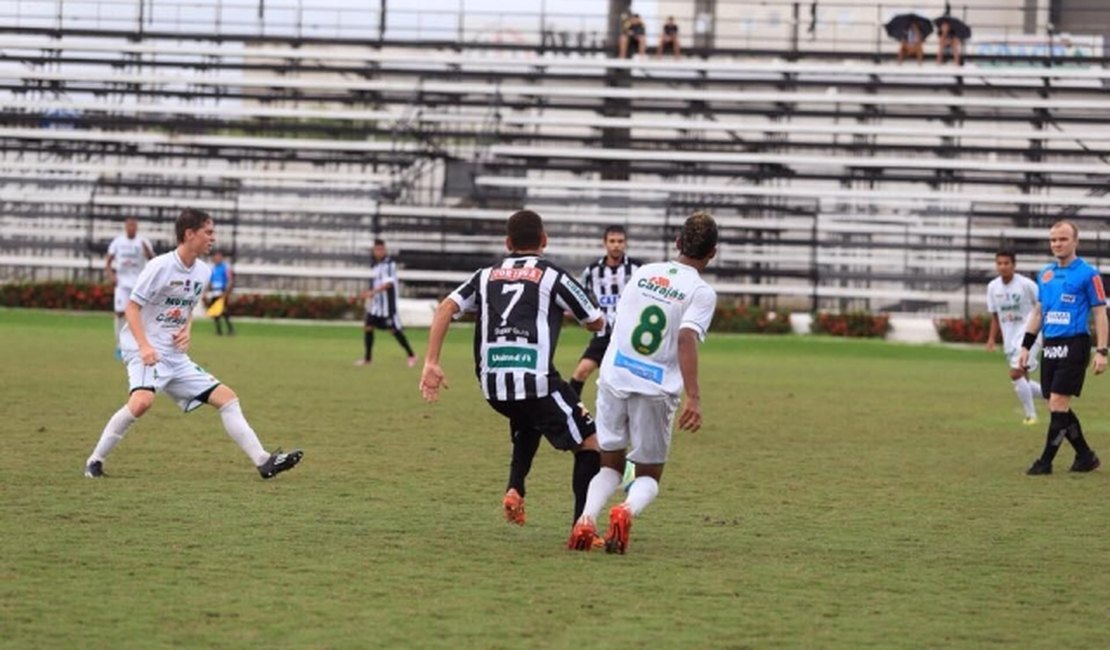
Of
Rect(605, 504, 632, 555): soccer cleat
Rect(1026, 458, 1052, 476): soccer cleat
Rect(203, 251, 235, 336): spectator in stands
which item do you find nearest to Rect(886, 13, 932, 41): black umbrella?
Rect(203, 251, 235, 336): spectator in stands

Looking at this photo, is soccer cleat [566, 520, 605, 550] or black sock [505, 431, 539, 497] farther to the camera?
black sock [505, 431, 539, 497]

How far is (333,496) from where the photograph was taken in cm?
1160

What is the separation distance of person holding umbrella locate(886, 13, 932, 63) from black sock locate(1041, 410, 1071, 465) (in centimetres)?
3152

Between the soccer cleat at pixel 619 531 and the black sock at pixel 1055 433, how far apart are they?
5.79 metres

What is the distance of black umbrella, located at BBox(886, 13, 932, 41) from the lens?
147 ft

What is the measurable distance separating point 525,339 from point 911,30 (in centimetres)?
3730

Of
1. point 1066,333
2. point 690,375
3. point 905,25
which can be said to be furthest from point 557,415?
point 905,25

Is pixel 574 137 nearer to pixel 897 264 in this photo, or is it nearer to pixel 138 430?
pixel 897 264

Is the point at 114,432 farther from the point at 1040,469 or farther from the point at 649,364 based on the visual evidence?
the point at 1040,469

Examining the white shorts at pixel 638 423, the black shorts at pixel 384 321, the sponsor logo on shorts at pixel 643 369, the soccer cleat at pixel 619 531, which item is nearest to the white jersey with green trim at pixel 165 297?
the white shorts at pixel 638 423

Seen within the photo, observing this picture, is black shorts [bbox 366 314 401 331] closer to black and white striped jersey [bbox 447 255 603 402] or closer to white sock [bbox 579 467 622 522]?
black and white striped jersey [bbox 447 255 603 402]

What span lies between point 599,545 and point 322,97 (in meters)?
37.7

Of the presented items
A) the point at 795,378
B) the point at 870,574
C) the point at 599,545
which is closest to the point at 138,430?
the point at 599,545

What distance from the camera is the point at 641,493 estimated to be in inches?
376
